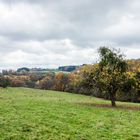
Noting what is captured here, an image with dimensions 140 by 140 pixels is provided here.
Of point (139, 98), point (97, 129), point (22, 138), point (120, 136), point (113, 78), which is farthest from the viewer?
point (139, 98)

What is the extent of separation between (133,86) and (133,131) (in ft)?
69.8

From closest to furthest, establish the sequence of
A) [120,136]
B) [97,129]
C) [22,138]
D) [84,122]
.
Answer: [22,138]
[120,136]
[97,129]
[84,122]

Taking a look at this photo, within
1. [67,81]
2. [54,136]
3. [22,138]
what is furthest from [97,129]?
[67,81]

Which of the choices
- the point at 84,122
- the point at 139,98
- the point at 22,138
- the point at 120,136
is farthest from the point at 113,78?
the point at 139,98

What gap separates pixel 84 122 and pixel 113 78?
60.5ft

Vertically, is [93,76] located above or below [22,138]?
above

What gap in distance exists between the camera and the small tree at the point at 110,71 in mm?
40000

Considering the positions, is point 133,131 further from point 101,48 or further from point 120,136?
point 101,48

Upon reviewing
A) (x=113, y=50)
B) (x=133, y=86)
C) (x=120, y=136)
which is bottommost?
(x=120, y=136)

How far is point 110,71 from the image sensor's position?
133 feet

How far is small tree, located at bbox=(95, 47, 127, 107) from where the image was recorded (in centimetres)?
4000

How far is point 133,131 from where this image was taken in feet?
65.2

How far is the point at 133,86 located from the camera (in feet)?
133

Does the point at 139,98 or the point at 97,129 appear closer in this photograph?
the point at 97,129
